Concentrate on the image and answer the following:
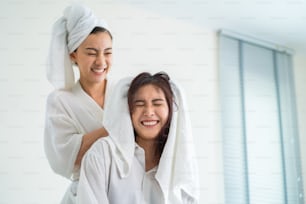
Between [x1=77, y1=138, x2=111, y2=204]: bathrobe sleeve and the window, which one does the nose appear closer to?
[x1=77, y1=138, x2=111, y2=204]: bathrobe sleeve

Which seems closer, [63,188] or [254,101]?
[63,188]

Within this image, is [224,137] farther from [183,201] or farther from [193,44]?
[183,201]

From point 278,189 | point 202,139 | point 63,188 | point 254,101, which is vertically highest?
point 254,101

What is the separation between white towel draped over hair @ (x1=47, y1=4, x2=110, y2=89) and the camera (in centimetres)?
103

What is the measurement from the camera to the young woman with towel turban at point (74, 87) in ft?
3.15

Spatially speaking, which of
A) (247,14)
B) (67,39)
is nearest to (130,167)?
(67,39)

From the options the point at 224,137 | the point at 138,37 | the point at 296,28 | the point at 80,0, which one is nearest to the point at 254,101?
the point at 224,137

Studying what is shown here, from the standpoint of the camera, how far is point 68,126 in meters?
0.98

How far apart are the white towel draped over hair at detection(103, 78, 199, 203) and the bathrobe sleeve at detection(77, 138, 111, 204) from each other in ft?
0.09

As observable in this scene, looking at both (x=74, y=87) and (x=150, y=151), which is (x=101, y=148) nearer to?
(x=150, y=151)

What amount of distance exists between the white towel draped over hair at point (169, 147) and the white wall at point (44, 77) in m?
0.78

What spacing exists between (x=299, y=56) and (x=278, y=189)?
3.21 ft

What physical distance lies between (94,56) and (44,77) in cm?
69

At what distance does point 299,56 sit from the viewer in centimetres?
267
